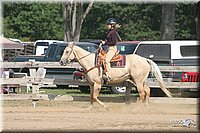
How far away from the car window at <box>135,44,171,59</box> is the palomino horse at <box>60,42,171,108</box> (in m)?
4.42


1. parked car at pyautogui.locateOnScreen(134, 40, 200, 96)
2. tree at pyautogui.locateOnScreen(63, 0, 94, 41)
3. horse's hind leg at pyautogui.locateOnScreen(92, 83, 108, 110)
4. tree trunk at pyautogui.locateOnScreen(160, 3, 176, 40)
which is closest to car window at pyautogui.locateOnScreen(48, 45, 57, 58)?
parked car at pyautogui.locateOnScreen(134, 40, 200, 96)

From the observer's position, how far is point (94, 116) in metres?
14.4

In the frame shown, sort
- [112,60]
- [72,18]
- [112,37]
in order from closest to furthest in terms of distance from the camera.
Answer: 1. [112,37]
2. [112,60]
3. [72,18]

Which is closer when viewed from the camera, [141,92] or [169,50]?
[141,92]

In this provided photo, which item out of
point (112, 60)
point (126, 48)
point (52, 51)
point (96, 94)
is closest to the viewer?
point (96, 94)

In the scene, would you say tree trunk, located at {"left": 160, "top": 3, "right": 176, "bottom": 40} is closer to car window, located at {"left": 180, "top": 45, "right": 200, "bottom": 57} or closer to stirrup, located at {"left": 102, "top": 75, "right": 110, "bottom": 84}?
car window, located at {"left": 180, "top": 45, "right": 200, "bottom": 57}

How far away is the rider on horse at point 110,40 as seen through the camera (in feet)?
51.6

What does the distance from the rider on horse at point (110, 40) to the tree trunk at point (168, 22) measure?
69.8ft

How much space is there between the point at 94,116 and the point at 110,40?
8.41 ft

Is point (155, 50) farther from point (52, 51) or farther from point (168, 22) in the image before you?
point (168, 22)

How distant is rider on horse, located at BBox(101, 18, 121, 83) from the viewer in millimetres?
15719

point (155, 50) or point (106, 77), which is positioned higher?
point (155, 50)

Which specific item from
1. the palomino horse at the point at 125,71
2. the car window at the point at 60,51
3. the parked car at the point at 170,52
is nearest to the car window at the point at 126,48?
the parked car at the point at 170,52

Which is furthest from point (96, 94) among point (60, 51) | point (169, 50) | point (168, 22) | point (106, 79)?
point (168, 22)
